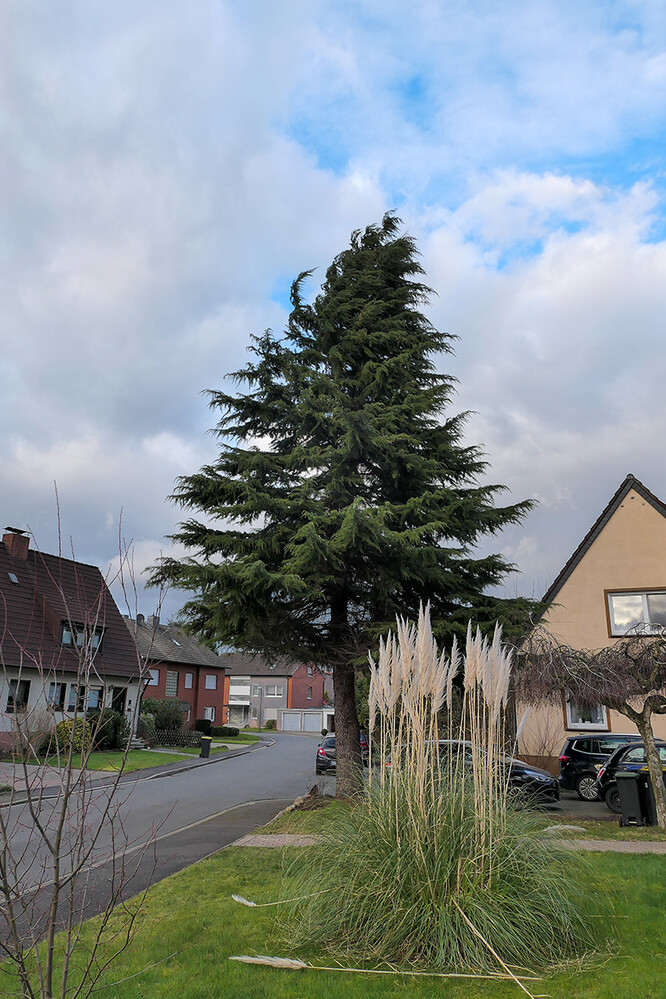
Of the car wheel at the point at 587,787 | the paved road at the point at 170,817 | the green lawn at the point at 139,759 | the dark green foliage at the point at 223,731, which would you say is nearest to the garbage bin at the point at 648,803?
the car wheel at the point at 587,787

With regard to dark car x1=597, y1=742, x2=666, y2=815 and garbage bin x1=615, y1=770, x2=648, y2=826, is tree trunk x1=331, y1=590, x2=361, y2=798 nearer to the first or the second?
garbage bin x1=615, y1=770, x2=648, y2=826

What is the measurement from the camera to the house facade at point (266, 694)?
7356 centimetres

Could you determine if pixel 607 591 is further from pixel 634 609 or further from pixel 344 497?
pixel 344 497

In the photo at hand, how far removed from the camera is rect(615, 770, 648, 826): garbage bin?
12.5 metres

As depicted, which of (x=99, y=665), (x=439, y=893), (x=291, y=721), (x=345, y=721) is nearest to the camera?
(x=439, y=893)

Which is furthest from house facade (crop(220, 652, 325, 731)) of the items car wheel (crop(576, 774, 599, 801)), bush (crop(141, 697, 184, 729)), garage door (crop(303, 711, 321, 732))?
car wheel (crop(576, 774, 599, 801))

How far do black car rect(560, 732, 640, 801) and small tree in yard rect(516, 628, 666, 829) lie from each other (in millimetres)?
5256

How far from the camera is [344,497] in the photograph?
1403cm

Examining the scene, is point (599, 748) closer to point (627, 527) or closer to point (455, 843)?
point (627, 527)

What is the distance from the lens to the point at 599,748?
18172 millimetres

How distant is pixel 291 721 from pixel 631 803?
6139 cm

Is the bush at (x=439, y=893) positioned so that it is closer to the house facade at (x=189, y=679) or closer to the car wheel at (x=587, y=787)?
the car wheel at (x=587, y=787)

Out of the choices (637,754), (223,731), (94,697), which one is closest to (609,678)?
(637,754)

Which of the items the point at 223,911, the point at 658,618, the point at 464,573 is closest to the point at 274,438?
the point at 464,573
